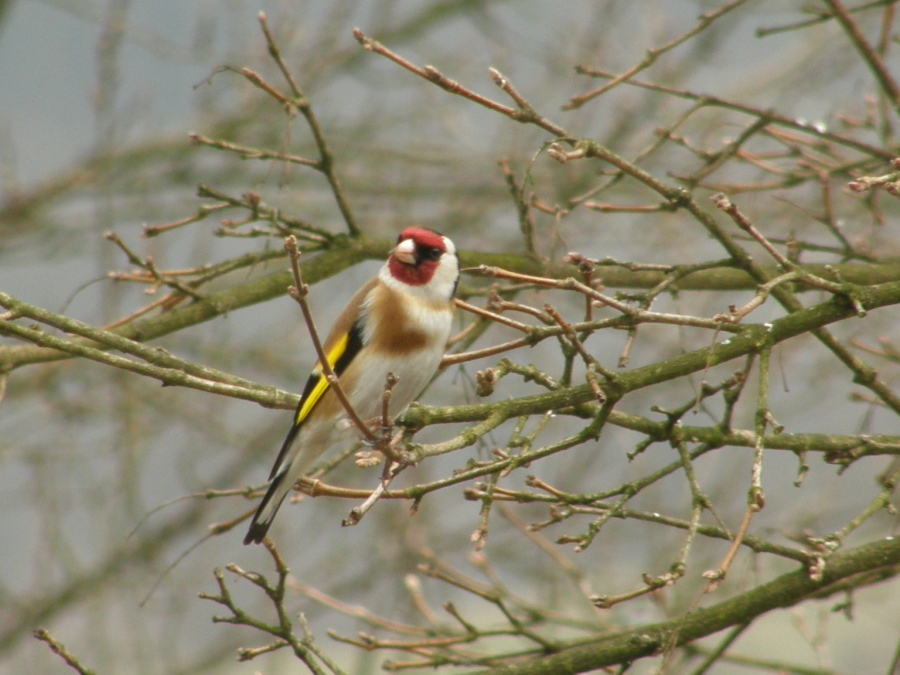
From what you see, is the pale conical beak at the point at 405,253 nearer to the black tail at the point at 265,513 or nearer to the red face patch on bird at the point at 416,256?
the red face patch on bird at the point at 416,256

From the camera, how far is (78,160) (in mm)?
8586

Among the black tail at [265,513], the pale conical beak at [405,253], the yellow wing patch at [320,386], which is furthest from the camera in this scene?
the pale conical beak at [405,253]

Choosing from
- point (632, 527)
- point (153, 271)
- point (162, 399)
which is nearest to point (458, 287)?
point (153, 271)

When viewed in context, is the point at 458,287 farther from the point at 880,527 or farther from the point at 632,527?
the point at 632,527

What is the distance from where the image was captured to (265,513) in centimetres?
343

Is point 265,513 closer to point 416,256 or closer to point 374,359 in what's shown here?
point 374,359

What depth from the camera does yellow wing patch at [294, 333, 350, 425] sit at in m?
3.23

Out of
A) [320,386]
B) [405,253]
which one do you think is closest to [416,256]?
[405,253]

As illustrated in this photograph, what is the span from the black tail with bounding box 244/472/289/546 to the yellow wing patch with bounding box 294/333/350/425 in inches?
9.7

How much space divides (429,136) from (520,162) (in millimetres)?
1653

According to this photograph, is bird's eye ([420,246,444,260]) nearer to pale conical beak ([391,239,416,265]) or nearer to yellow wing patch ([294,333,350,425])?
pale conical beak ([391,239,416,265])

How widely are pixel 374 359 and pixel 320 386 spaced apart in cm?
24

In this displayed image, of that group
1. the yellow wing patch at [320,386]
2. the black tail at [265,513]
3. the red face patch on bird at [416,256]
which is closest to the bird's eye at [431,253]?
the red face patch on bird at [416,256]

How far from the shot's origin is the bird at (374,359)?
133 inches
